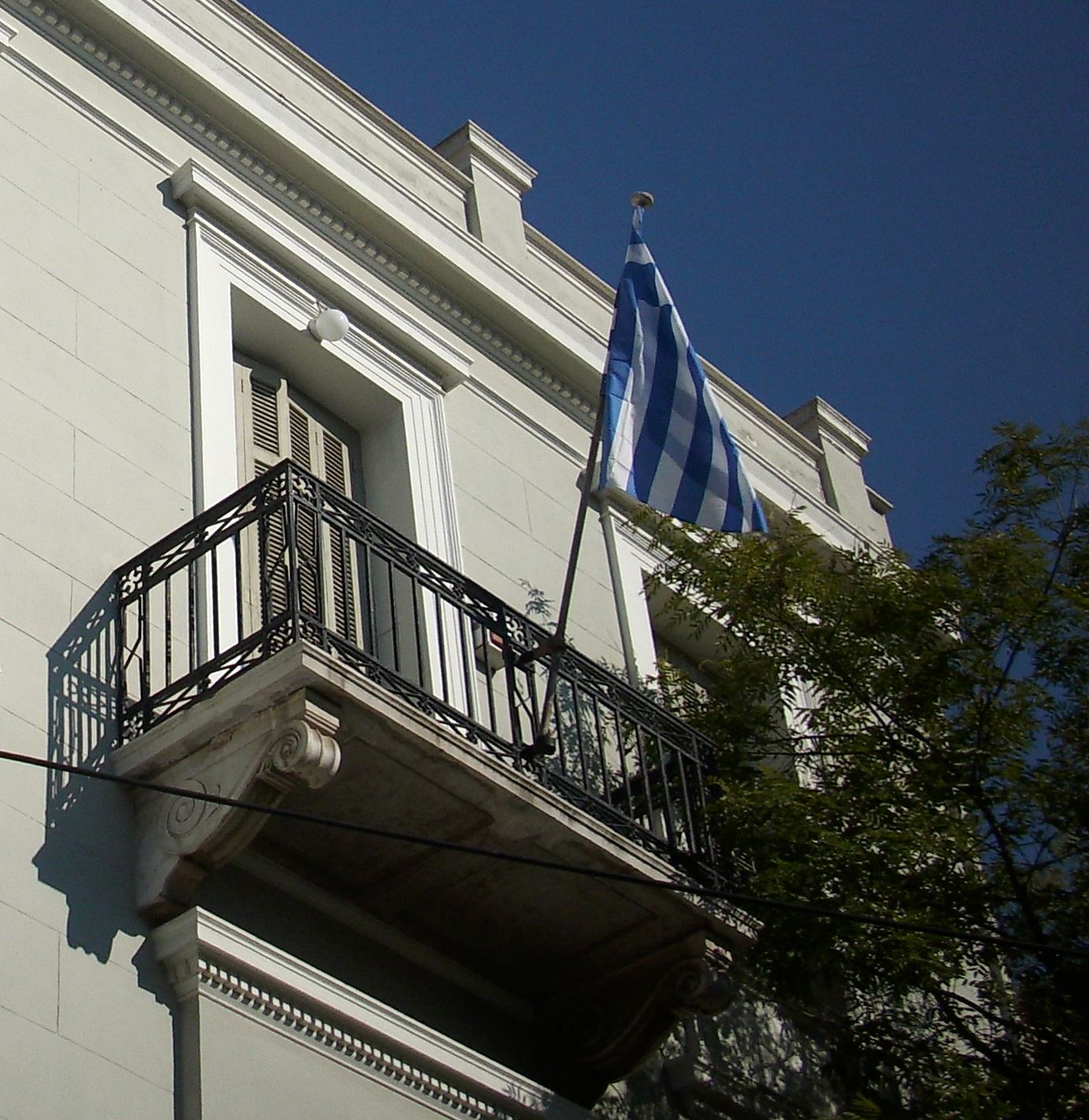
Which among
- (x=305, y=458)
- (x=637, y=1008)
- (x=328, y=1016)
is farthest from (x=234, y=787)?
(x=305, y=458)

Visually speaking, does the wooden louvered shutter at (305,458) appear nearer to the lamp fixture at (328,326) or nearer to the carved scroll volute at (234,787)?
the lamp fixture at (328,326)

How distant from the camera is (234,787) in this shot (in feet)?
29.3

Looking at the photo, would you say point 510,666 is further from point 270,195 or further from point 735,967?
point 270,195

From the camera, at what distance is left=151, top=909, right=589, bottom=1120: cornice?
884cm

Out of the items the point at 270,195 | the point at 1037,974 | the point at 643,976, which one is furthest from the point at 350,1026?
the point at 270,195

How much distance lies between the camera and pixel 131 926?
887 centimetres

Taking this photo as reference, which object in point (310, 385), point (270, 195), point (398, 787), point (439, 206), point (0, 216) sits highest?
point (439, 206)

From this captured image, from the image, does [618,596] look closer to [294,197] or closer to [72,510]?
[294,197]

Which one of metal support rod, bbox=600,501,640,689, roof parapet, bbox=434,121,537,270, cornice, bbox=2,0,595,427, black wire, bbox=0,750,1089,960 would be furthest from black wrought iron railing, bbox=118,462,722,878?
roof parapet, bbox=434,121,537,270

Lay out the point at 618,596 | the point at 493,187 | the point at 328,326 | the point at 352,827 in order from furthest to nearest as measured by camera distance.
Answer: the point at 493,187 → the point at 618,596 → the point at 328,326 → the point at 352,827

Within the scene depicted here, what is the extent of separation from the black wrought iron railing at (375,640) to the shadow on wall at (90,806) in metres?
0.10

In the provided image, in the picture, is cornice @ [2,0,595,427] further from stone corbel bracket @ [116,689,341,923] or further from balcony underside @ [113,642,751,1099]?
stone corbel bracket @ [116,689,341,923]

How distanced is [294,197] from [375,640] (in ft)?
11.4

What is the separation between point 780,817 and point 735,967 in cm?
84
